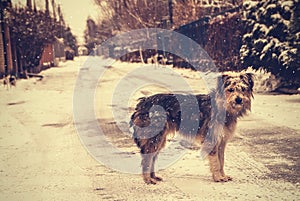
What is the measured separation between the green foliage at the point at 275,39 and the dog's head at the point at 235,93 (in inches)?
285

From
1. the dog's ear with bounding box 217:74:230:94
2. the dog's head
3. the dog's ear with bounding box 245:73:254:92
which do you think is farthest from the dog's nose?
the dog's ear with bounding box 245:73:254:92

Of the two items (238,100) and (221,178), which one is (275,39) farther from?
(221,178)

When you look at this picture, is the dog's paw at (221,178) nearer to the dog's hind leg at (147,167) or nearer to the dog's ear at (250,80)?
the dog's hind leg at (147,167)

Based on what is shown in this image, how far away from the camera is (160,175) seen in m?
4.94

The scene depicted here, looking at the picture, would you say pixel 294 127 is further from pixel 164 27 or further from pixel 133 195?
pixel 164 27

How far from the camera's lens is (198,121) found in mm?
4891

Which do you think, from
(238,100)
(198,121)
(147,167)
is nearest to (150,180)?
(147,167)

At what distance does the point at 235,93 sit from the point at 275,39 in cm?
841

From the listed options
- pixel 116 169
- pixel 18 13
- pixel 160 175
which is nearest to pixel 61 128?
pixel 116 169

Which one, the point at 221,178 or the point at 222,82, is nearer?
the point at 221,178

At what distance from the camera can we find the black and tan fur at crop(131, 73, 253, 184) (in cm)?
470

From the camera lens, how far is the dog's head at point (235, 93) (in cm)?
480

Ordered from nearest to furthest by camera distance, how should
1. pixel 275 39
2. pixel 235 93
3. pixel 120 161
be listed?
pixel 235 93 < pixel 120 161 < pixel 275 39

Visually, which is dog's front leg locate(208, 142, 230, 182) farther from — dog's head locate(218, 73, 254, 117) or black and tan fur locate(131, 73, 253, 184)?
dog's head locate(218, 73, 254, 117)
